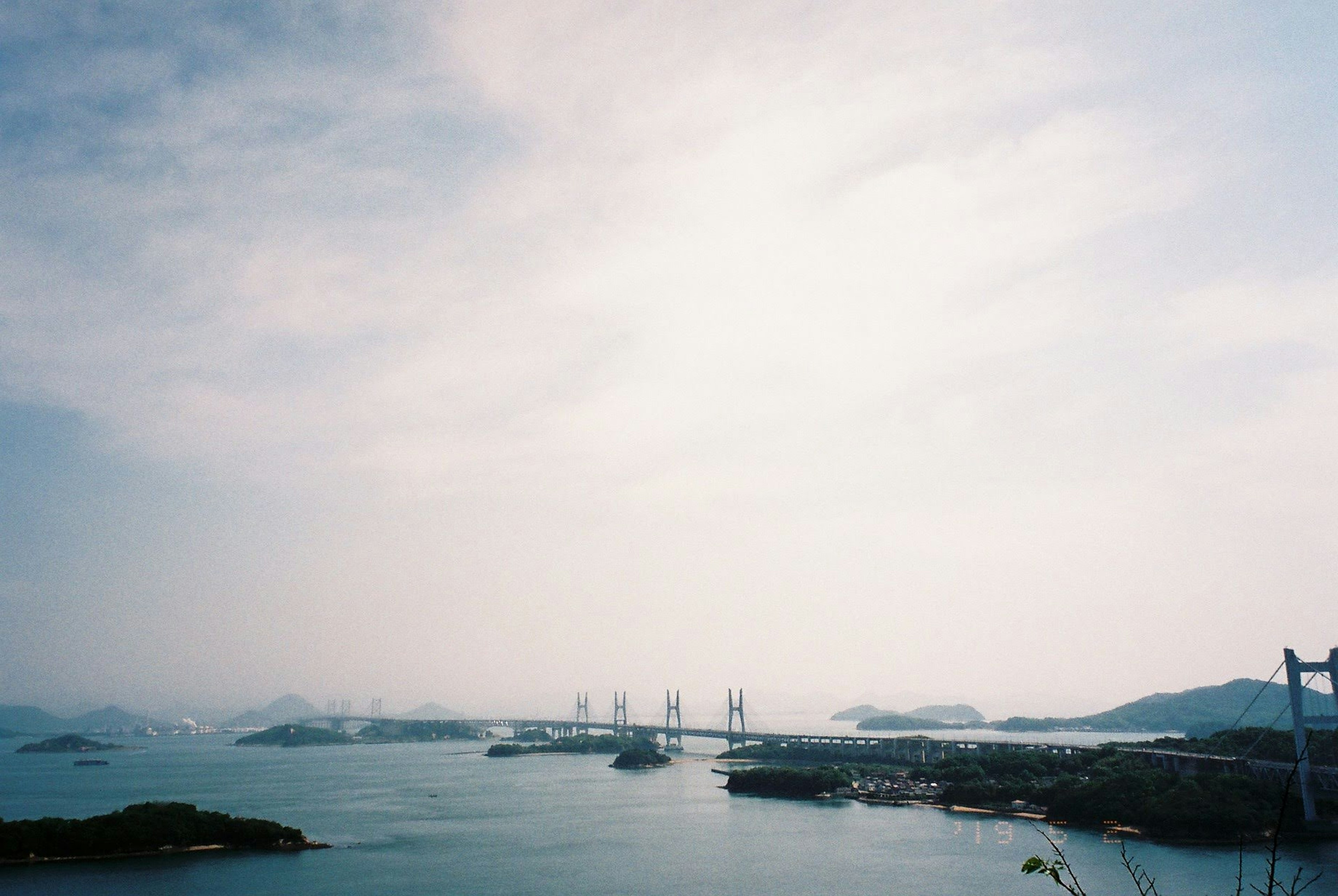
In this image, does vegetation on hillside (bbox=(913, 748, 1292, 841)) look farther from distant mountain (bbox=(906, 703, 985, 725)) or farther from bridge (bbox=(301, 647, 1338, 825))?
distant mountain (bbox=(906, 703, 985, 725))

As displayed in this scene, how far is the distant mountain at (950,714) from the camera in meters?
183

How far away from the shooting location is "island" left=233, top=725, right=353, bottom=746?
11094 cm

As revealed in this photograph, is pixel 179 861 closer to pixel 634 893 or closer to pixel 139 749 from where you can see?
pixel 634 893

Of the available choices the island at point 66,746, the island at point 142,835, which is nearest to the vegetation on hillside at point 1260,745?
the island at point 142,835

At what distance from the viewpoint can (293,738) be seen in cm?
11125

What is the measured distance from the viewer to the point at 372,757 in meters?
83.2

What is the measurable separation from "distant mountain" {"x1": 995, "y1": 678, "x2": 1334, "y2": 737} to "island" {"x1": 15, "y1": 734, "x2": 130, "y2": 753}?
119443 millimetres

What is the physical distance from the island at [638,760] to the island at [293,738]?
58809 millimetres

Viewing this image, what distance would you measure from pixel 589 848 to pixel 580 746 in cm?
6107

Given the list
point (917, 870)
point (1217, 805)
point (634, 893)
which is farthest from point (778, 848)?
point (1217, 805)

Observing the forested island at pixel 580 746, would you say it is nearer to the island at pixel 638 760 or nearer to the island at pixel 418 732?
the island at pixel 638 760

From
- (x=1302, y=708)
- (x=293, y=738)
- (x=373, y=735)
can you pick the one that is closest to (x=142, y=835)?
(x=1302, y=708)

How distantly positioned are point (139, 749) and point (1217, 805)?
119m

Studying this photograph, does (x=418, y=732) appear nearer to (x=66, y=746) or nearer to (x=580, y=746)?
(x=66, y=746)
